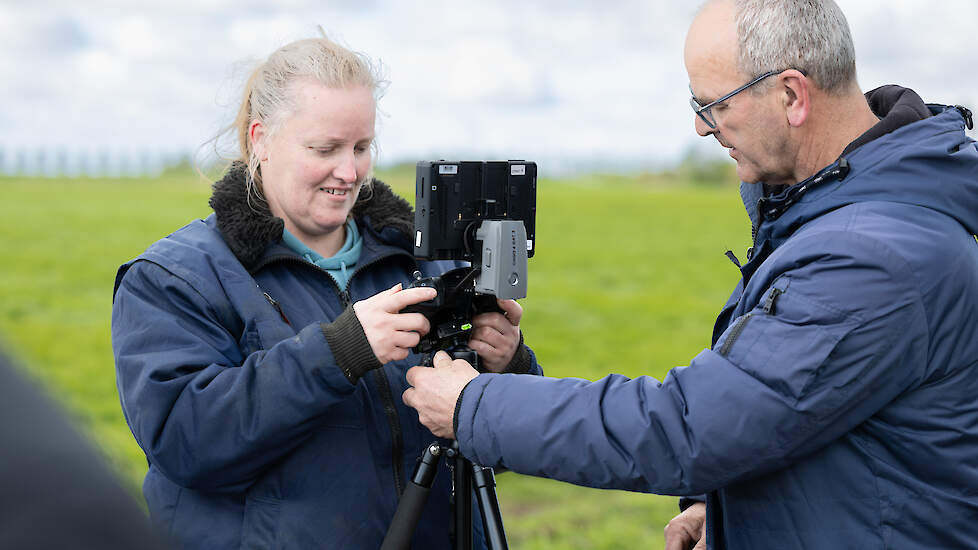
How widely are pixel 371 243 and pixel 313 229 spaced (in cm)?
24

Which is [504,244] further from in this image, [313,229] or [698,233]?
[698,233]

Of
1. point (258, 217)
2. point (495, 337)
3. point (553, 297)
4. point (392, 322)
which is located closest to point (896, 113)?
point (495, 337)

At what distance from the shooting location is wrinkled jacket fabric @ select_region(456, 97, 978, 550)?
2.20 metres

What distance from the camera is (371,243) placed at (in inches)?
126

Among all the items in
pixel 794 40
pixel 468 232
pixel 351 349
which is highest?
pixel 794 40

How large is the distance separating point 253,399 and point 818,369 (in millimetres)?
1489

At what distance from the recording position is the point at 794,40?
253 centimetres

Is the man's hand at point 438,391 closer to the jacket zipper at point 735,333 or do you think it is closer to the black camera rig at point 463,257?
the black camera rig at point 463,257

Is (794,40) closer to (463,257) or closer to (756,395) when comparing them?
(756,395)

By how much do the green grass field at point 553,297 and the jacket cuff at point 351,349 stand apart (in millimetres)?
642

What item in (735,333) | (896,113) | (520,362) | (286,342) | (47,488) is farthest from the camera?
(520,362)

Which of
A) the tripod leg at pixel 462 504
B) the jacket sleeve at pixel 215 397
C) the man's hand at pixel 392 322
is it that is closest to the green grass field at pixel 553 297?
the jacket sleeve at pixel 215 397

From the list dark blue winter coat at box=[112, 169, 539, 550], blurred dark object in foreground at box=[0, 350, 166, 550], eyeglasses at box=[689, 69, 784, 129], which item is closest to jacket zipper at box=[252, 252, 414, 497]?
dark blue winter coat at box=[112, 169, 539, 550]

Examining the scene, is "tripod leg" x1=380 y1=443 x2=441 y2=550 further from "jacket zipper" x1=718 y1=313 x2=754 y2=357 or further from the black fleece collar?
the black fleece collar
